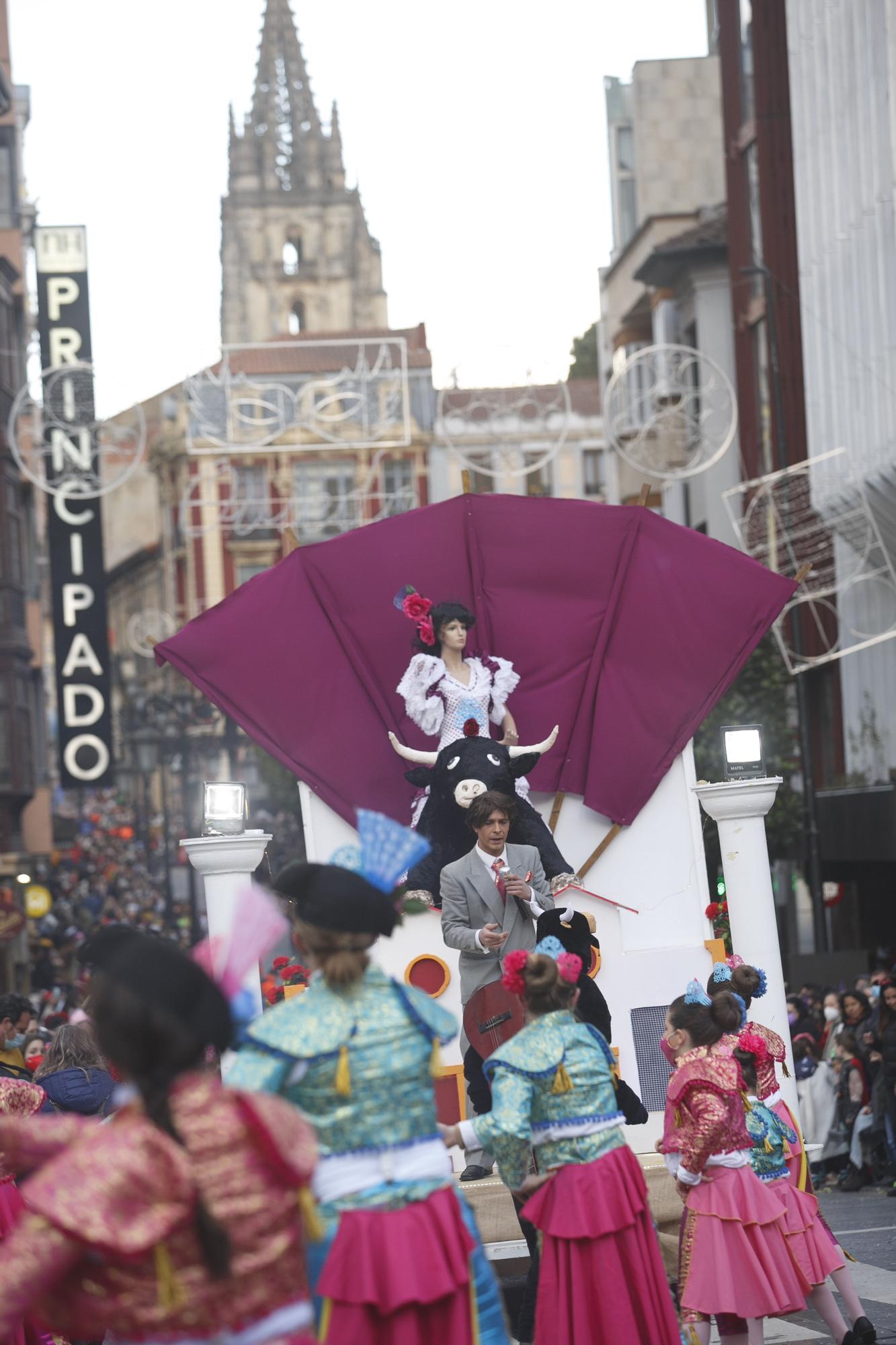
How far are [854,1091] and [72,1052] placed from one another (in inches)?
323

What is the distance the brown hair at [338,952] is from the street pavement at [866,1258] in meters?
4.06

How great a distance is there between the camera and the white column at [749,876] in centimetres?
1016

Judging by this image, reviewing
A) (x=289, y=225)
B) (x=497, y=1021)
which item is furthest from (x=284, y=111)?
(x=497, y=1021)

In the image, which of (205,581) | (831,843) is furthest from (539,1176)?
(205,581)

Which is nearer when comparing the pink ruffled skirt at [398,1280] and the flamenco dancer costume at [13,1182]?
the pink ruffled skirt at [398,1280]

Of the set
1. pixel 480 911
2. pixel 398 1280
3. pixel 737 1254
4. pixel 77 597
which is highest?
pixel 77 597

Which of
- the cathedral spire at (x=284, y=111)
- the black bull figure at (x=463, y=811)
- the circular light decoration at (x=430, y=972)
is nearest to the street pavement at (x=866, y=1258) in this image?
the circular light decoration at (x=430, y=972)

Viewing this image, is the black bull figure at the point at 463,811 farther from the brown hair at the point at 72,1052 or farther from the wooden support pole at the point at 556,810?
the brown hair at the point at 72,1052

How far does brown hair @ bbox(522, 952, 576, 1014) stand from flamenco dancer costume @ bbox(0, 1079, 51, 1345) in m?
2.47

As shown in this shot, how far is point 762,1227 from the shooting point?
7430mm

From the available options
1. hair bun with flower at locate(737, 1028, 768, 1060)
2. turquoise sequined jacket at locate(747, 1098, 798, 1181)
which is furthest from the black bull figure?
turquoise sequined jacket at locate(747, 1098, 798, 1181)

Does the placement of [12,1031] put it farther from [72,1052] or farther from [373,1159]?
[373,1159]

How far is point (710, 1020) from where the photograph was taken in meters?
7.45

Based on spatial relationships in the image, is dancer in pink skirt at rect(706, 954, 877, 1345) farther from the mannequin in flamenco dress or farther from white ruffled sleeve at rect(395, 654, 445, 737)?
white ruffled sleeve at rect(395, 654, 445, 737)
